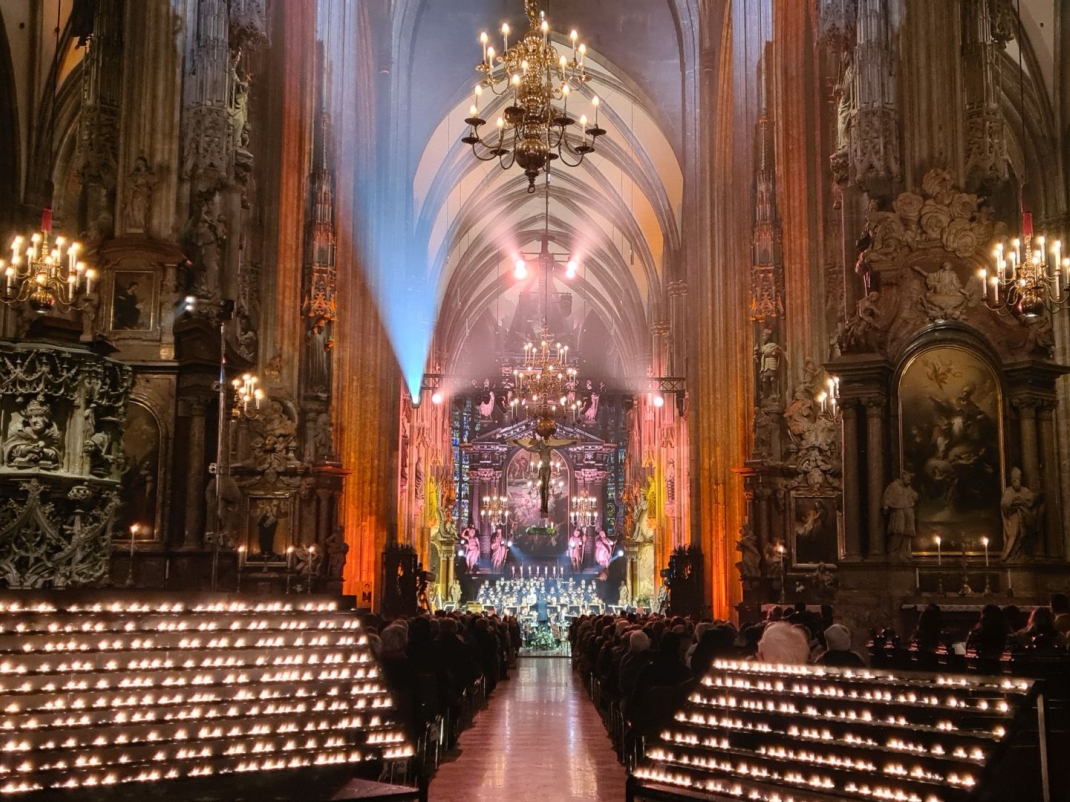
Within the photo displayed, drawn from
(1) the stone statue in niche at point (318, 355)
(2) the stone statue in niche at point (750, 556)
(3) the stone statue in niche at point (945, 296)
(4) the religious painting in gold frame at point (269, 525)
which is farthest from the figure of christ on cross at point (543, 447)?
(3) the stone statue in niche at point (945, 296)

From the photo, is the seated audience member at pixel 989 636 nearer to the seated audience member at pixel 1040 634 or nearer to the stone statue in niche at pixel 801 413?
the seated audience member at pixel 1040 634

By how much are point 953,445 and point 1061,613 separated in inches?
144

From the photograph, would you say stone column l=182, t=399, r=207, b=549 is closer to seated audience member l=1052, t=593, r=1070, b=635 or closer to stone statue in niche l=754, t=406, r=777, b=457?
seated audience member l=1052, t=593, r=1070, b=635

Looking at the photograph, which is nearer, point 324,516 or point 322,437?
point 324,516

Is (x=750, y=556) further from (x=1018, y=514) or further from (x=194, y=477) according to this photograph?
(x=194, y=477)

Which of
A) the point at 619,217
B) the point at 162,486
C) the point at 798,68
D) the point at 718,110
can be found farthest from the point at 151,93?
the point at 619,217

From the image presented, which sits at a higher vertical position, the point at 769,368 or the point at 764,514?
the point at 769,368

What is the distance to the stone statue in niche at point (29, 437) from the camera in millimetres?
8562

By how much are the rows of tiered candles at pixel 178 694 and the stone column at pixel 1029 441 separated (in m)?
7.66

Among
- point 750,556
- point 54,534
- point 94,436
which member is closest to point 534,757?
point 54,534

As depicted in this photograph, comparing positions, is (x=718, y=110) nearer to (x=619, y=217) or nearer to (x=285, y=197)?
(x=285, y=197)

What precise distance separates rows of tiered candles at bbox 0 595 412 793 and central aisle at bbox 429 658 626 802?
4.38 ft

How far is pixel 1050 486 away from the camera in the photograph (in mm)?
12164

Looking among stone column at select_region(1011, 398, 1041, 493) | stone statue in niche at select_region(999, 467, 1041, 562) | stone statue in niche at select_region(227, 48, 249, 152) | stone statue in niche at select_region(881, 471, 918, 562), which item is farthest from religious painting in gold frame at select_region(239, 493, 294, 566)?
stone column at select_region(1011, 398, 1041, 493)
